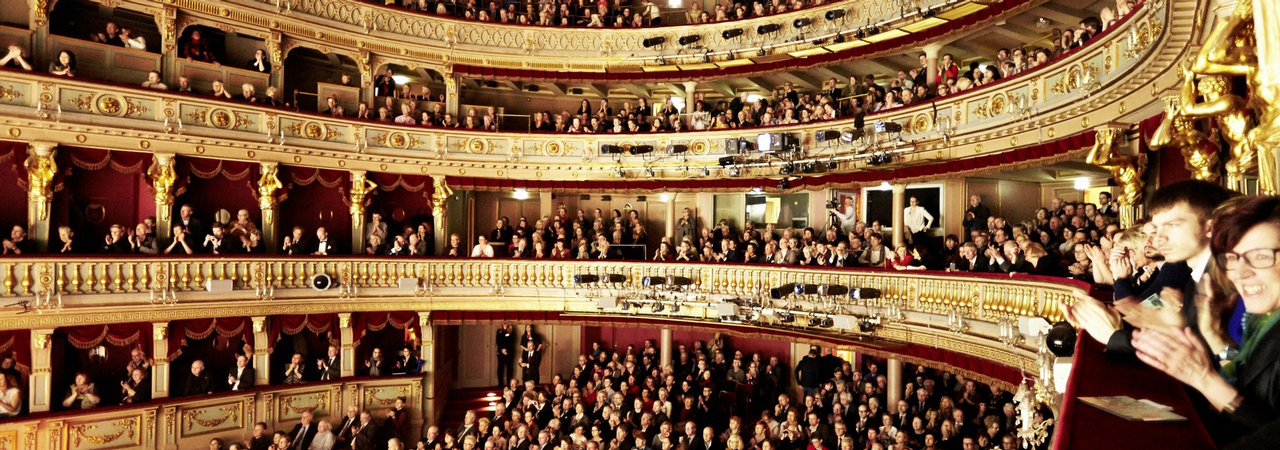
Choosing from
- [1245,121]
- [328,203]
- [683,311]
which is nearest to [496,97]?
[328,203]

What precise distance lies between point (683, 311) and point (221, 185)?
8901 millimetres

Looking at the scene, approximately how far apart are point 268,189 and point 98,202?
254 centimetres

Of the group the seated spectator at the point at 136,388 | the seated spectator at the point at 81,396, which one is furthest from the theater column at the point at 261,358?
the seated spectator at the point at 81,396

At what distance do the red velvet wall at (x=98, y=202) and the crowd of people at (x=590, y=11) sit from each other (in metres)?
5.56

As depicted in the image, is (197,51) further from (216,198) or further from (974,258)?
(974,258)

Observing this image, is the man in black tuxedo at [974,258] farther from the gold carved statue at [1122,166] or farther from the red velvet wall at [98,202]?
the red velvet wall at [98,202]

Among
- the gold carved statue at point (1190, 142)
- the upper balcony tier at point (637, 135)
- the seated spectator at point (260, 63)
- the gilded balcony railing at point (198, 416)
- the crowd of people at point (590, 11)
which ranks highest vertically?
the crowd of people at point (590, 11)

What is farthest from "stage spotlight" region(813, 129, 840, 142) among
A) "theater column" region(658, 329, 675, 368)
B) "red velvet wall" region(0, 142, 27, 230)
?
"red velvet wall" region(0, 142, 27, 230)

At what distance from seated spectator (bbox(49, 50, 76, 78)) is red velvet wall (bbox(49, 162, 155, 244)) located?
151 cm

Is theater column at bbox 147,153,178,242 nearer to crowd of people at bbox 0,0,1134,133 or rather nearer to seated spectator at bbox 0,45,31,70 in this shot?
crowd of people at bbox 0,0,1134,133

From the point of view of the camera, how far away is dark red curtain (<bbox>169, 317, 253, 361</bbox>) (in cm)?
1182

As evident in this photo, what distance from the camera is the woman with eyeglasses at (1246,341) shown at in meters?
1.48

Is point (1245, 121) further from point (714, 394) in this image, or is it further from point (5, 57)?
point (5, 57)

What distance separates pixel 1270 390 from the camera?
1.47 m
